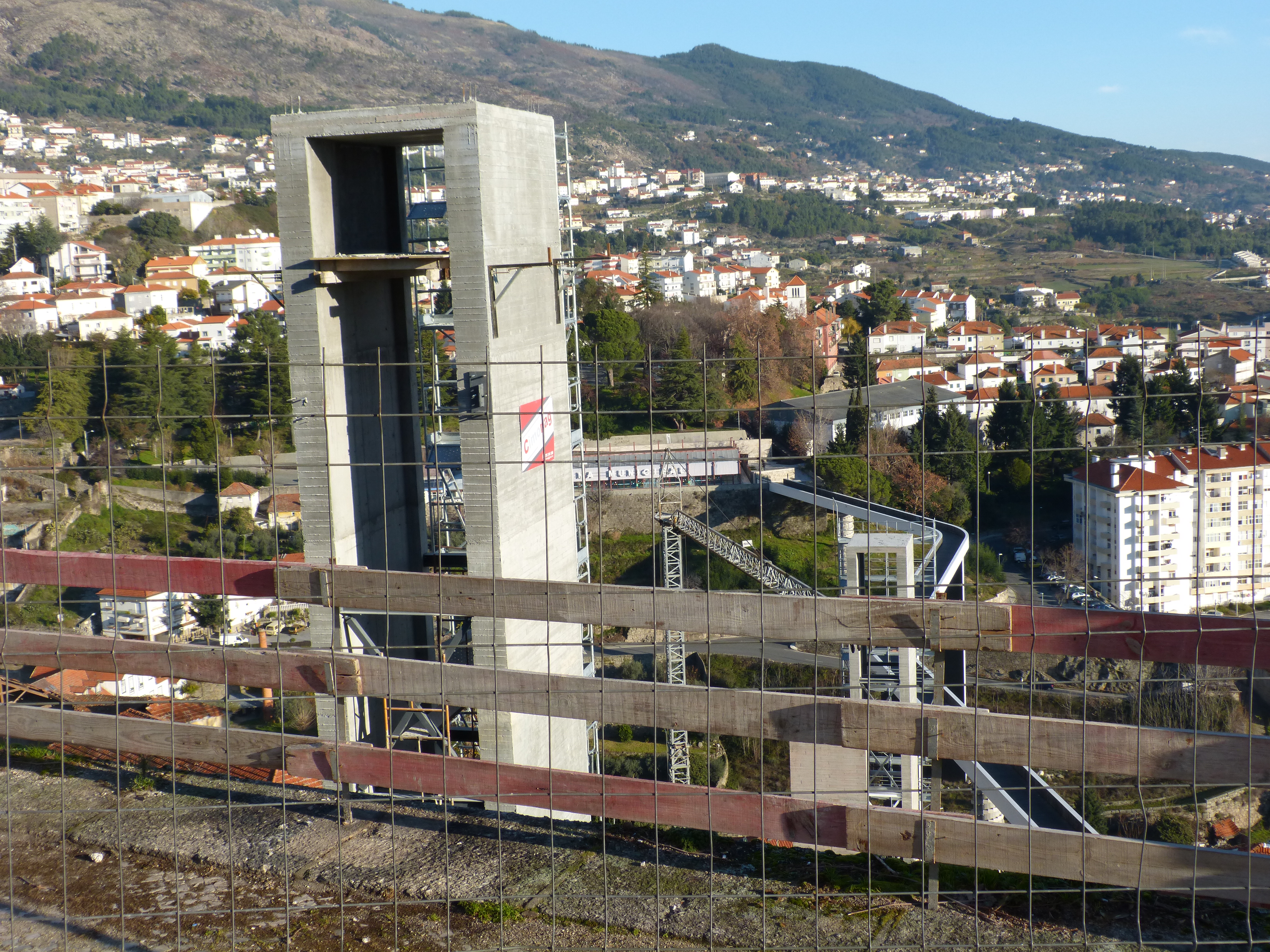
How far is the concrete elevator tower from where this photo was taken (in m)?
4.04

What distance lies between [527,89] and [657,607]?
9641 centimetres

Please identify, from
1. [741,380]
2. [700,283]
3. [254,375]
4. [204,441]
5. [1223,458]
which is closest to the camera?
[1223,458]

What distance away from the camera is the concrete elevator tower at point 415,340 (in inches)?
159

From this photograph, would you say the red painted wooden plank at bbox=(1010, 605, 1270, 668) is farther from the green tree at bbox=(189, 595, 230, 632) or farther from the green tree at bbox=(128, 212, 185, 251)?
the green tree at bbox=(128, 212, 185, 251)

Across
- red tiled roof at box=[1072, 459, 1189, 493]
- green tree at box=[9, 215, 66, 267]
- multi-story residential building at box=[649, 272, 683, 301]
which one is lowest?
red tiled roof at box=[1072, 459, 1189, 493]

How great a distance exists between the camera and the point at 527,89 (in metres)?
92.5

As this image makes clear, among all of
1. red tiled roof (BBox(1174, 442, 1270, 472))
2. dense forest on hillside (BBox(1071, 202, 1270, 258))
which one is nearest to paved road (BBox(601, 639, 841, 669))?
red tiled roof (BBox(1174, 442, 1270, 472))

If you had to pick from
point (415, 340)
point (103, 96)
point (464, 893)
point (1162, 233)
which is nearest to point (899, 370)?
point (415, 340)

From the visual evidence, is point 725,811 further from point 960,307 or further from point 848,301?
point 960,307

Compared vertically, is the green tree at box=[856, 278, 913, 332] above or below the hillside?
below

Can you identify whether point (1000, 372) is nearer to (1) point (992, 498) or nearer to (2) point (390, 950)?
(1) point (992, 498)

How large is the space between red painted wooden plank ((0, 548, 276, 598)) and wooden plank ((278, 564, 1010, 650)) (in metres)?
0.10

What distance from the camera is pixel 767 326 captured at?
1856 centimetres

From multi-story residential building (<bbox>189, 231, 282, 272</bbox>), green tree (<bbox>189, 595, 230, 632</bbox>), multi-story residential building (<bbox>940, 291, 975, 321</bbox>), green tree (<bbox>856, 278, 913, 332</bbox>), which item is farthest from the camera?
multi-story residential building (<bbox>189, 231, 282, 272</bbox>)
